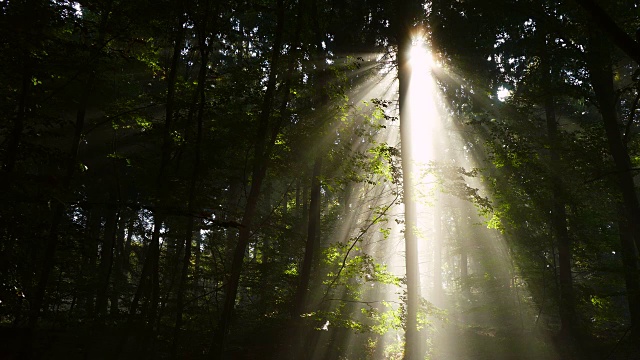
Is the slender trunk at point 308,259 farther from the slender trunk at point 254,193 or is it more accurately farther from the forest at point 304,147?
the slender trunk at point 254,193

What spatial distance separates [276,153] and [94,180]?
34.0 ft

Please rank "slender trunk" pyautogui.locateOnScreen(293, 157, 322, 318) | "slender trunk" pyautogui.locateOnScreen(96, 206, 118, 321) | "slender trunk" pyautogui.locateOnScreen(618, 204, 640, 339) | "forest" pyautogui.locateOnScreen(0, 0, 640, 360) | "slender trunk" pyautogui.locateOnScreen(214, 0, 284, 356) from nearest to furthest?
"slender trunk" pyautogui.locateOnScreen(214, 0, 284, 356)
"forest" pyautogui.locateOnScreen(0, 0, 640, 360)
"slender trunk" pyautogui.locateOnScreen(618, 204, 640, 339)
"slender trunk" pyautogui.locateOnScreen(293, 157, 322, 318)
"slender trunk" pyautogui.locateOnScreen(96, 206, 118, 321)

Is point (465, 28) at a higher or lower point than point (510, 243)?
higher

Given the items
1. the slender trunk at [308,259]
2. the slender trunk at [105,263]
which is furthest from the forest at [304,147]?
the slender trunk at [105,263]

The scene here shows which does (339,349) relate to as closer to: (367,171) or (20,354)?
(367,171)

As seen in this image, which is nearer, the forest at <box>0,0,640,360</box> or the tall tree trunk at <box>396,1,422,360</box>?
the forest at <box>0,0,640,360</box>

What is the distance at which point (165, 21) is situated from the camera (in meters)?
9.44

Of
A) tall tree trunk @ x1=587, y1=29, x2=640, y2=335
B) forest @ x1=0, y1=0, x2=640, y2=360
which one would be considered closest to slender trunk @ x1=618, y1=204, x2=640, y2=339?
forest @ x1=0, y1=0, x2=640, y2=360

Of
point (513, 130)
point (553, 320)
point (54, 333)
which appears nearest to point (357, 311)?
point (513, 130)

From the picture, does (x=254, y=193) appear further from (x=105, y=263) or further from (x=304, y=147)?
(x=105, y=263)

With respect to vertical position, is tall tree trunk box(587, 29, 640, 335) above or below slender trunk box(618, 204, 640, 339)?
above

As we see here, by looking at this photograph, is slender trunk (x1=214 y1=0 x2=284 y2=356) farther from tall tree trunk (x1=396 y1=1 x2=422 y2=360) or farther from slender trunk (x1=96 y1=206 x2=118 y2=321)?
slender trunk (x1=96 y1=206 x2=118 y2=321)

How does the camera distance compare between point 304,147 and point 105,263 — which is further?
point 105,263

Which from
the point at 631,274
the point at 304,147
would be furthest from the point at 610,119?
the point at 304,147
